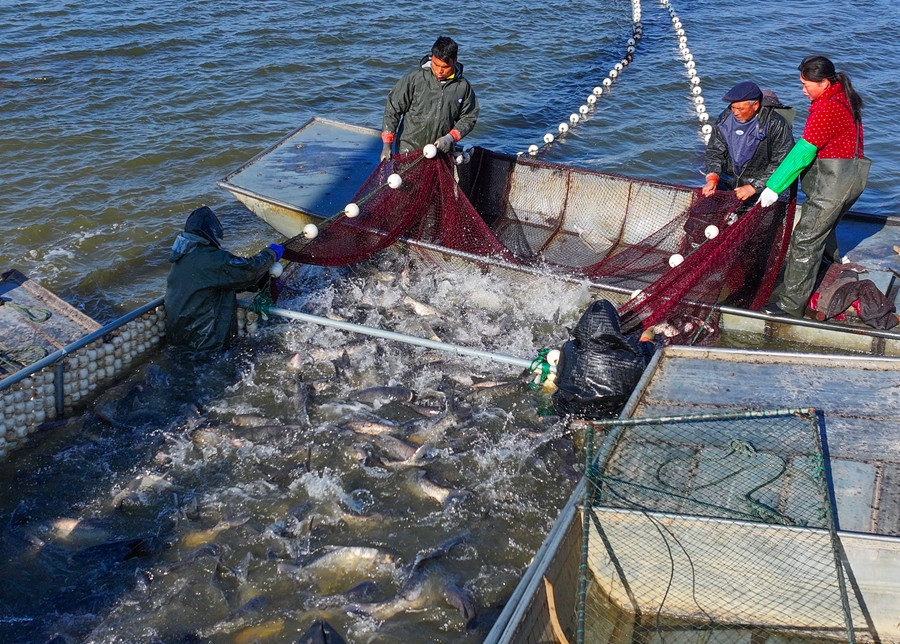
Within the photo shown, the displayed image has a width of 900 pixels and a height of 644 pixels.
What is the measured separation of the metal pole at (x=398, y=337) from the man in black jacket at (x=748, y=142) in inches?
113

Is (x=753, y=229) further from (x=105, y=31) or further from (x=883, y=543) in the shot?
(x=105, y=31)

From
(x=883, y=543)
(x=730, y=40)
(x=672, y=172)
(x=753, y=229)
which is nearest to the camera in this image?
(x=883, y=543)

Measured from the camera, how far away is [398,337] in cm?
695

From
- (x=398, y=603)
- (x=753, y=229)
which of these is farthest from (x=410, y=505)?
(x=753, y=229)

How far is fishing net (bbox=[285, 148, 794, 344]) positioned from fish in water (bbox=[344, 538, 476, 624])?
3105 millimetres

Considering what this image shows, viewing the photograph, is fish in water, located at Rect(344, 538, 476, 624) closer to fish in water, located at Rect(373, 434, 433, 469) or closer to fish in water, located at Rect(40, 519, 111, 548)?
fish in water, located at Rect(373, 434, 433, 469)

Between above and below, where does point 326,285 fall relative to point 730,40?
below

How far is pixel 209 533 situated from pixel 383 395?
6.45 ft

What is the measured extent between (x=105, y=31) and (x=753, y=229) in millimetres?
14592

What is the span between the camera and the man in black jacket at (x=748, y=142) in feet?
24.8

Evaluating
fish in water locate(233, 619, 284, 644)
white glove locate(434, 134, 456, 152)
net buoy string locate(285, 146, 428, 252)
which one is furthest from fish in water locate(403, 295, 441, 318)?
fish in water locate(233, 619, 284, 644)

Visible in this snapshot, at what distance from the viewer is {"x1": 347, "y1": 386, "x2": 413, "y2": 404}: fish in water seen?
268 inches

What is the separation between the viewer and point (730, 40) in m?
18.7

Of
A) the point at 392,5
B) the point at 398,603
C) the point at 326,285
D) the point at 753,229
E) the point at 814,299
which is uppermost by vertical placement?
the point at 392,5
